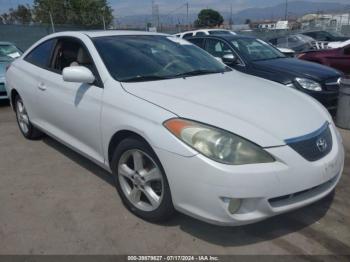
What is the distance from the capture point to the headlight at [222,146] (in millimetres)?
2537

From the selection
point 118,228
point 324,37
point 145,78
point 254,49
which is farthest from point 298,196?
point 324,37

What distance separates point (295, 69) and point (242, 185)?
14.6 feet

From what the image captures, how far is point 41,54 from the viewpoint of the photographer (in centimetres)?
469

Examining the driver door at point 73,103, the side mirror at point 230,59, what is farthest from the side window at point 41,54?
the side mirror at point 230,59

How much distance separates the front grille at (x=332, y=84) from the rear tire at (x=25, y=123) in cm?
457

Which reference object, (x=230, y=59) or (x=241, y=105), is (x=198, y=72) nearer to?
(x=241, y=105)

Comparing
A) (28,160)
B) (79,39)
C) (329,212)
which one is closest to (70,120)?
(79,39)

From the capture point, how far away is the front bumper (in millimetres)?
2494

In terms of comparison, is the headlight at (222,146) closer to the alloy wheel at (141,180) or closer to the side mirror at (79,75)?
the alloy wheel at (141,180)

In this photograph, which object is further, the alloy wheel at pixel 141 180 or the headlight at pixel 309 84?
the headlight at pixel 309 84

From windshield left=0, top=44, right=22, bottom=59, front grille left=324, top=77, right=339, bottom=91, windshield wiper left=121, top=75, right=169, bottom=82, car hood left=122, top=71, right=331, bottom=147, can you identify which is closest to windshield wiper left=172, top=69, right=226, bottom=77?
car hood left=122, top=71, right=331, bottom=147

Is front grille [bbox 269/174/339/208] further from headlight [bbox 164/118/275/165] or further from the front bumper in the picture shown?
headlight [bbox 164/118/275/165]

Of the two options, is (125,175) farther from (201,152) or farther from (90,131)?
(201,152)

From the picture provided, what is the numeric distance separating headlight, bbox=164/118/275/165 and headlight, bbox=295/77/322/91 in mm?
3911
